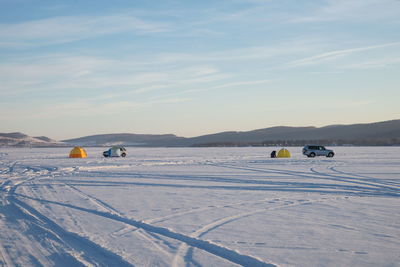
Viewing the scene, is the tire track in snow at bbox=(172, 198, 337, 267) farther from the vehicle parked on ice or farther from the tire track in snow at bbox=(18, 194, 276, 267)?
the vehicle parked on ice

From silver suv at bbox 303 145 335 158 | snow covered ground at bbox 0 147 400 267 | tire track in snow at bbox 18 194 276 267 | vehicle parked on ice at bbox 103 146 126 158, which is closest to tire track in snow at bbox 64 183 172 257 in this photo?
snow covered ground at bbox 0 147 400 267

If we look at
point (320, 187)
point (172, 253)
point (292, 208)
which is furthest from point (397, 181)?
point (172, 253)

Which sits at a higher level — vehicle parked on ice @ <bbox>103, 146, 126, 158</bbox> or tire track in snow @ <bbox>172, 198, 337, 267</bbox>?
vehicle parked on ice @ <bbox>103, 146, 126, 158</bbox>

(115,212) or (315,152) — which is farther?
(315,152)

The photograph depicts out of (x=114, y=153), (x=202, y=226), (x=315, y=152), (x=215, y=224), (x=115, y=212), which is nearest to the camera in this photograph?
(x=202, y=226)

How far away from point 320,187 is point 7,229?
11889 millimetres

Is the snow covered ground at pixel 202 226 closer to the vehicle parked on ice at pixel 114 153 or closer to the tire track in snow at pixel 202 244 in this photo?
the tire track in snow at pixel 202 244

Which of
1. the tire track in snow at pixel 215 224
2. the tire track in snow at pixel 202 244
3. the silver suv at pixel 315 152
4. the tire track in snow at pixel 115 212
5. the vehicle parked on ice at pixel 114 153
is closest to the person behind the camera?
the tire track in snow at pixel 202 244

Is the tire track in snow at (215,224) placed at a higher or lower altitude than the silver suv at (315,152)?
lower

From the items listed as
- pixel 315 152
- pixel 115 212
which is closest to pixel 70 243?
pixel 115 212

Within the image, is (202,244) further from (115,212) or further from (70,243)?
(115,212)

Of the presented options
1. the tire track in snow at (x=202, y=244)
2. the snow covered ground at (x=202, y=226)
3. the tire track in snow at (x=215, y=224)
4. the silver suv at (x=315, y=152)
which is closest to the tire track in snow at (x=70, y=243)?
the snow covered ground at (x=202, y=226)

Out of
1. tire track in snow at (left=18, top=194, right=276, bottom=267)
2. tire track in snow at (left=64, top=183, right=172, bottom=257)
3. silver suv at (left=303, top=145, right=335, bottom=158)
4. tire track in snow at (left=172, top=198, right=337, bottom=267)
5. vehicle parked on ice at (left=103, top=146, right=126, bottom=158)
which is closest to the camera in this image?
tire track in snow at (left=18, top=194, right=276, bottom=267)

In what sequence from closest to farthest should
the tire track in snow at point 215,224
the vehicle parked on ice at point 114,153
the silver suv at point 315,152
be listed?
1. the tire track in snow at point 215,224
2. the silver suv at point 315,152
3. the vehicle parked on ice at point 114,153
